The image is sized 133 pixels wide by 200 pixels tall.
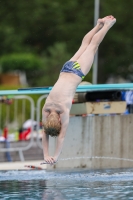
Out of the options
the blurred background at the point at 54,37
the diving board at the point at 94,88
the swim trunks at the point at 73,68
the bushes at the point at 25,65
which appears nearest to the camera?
the swim trunks at the point at 73,68

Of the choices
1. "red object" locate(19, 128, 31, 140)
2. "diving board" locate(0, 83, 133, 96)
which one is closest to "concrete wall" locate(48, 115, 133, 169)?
"diving board" locate(0, 83, 133, 96)

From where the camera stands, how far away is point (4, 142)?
1655 cm

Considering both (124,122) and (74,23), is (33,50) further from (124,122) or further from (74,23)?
(124,122)

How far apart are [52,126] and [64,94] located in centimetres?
73

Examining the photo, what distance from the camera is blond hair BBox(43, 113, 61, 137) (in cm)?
Result: 1006

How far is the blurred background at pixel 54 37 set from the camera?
147 feet

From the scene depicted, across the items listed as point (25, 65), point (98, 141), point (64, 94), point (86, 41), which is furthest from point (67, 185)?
point (25, 65)

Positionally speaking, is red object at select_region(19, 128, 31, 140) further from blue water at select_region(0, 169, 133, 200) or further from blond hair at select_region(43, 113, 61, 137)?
blond hair at select_region(43, 113, 61, 137)

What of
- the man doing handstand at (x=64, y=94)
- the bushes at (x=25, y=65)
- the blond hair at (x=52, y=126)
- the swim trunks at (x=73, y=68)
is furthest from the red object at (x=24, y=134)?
the bushes at (x=25, y=65)

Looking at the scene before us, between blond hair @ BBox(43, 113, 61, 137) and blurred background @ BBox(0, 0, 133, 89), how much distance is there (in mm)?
33483

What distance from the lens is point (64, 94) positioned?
10586mm

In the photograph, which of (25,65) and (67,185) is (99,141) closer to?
(67,185)

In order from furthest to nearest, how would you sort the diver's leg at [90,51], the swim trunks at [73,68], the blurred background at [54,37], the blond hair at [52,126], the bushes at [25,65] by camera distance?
the blurred background at [54,37], the bushes at [25,65], the diver's leg at [90,51], the swim trunks at [73,68], the blond hair at [52,126]

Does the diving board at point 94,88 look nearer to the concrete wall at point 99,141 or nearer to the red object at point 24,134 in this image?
→ the concrete wall at point 99,141
